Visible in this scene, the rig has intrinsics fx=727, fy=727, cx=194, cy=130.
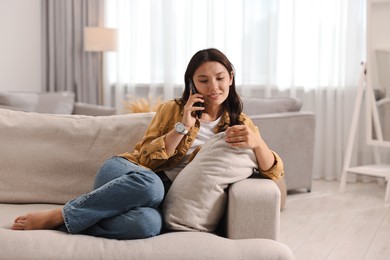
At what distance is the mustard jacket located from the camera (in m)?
2.70

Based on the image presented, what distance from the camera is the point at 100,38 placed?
6.60 metres

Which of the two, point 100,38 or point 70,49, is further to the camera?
point 70,49

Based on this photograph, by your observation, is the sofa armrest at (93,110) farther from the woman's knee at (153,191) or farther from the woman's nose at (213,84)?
the woman's knee at (153,191)

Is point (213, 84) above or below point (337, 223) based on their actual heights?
above

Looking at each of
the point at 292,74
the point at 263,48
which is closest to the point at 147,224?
the point at 292,74

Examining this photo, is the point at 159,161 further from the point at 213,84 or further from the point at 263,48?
the point at 263,48

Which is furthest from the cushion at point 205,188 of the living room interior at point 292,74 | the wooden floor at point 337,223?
the living room interior at point 292,74

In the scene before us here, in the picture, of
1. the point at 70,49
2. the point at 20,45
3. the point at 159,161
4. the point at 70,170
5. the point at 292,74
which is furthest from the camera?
the point at 70,49

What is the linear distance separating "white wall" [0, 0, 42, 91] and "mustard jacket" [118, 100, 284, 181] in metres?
3.99

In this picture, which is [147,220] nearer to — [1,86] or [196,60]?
[196,60]

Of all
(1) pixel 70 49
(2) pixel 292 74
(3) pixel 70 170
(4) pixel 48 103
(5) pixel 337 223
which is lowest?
(5) pixel 337 223

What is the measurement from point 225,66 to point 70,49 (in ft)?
14.7

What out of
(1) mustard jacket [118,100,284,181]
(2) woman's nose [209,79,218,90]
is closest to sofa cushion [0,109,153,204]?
(1) mustard jacket [118,100,284,181]

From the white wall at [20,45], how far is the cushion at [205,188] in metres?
4.35
